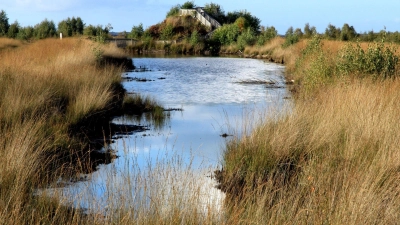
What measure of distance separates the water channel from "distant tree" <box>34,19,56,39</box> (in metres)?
15.1

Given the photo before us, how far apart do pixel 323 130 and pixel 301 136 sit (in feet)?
0.99

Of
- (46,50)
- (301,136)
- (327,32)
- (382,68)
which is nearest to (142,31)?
(327,32)

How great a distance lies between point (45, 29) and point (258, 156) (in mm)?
32855

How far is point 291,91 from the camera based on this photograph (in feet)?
49.7

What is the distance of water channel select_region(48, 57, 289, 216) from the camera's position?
15.0ft

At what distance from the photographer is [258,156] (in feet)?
20.6

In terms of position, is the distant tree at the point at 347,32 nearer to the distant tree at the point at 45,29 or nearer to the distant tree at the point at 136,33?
the distant tree at the point at 45,29

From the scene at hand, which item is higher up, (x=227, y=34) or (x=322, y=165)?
(x=227, y=34)

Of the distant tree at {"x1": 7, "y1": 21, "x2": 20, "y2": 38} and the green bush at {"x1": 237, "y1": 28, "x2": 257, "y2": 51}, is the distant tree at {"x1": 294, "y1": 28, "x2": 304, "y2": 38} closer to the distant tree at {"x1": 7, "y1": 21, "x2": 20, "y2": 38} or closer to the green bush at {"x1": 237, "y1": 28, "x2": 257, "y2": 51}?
the green bush at {"x1": 237, "y1": 28, "x2": 257, "y2": 51}

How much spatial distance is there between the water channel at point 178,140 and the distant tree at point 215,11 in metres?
41.3

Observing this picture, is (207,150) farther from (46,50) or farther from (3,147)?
(46,50)

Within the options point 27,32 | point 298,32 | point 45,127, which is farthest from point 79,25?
point 45,127

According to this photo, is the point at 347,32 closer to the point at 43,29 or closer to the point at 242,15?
the point at 43,29

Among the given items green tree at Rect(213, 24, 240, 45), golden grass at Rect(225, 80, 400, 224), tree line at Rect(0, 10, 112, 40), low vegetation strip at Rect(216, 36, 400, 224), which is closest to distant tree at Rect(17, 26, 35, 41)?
tree line at Rect(0, 10, 112, 40)
